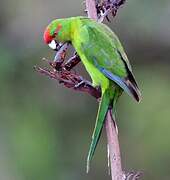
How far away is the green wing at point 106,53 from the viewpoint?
3.01 m

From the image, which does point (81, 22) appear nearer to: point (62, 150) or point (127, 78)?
point (127, 78)

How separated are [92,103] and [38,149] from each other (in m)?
0.86

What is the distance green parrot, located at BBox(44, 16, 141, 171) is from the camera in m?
2.98

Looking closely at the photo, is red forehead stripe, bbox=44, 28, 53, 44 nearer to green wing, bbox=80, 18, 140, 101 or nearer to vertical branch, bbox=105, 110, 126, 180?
green wing, bbox=80, 18, 140, 101

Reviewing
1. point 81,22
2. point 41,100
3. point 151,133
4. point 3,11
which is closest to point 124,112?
point 151,133

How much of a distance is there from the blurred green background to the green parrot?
13.5ft

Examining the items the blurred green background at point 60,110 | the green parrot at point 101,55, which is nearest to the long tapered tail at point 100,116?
the green parrot at point 101,55

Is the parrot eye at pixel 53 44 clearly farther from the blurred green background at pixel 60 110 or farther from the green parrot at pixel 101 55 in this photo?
Result: the blurred green background at pixel 60 110

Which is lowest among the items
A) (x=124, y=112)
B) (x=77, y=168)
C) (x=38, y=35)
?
(x=77, y=168)

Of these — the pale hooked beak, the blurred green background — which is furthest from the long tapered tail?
the blurred green background

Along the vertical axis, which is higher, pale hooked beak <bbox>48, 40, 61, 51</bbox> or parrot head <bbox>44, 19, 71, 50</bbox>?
parrot head <bbox>44, 19, 71, 50</bbox>

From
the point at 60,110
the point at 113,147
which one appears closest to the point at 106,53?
the point at 113,147

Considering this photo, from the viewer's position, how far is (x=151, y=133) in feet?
25.7

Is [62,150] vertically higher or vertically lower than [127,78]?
lower
